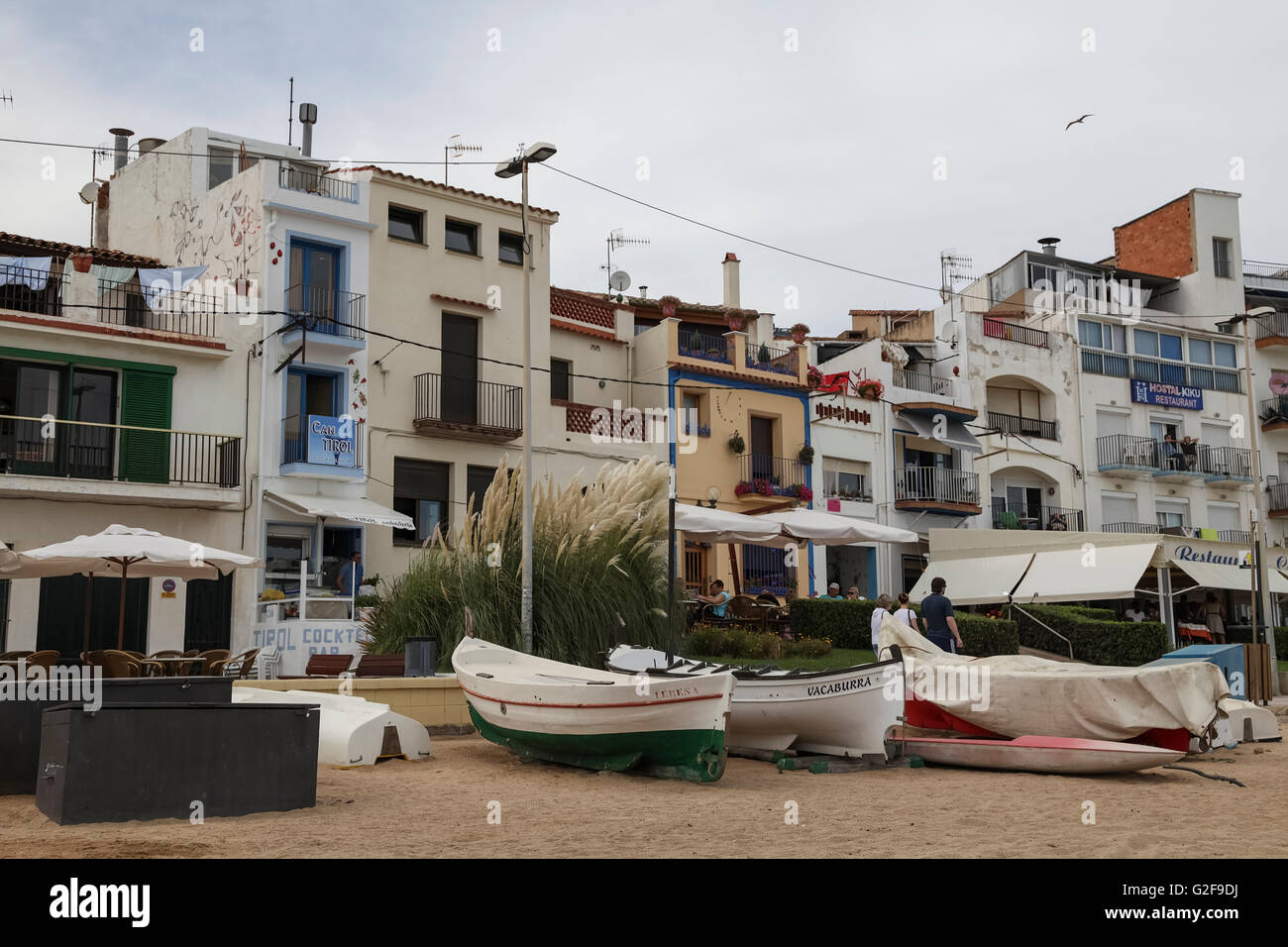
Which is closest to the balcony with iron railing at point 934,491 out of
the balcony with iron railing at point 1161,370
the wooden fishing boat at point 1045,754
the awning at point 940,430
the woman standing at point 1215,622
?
the awning at point 940,430

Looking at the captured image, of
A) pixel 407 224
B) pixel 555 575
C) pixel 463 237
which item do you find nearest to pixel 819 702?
pixel 555 575

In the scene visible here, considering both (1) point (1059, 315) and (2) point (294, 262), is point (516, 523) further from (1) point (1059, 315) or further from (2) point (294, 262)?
(1) point (1059, 315)

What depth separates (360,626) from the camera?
20.4m

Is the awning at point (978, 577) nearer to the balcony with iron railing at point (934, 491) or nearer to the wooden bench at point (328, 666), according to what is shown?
the balcony with iron railing at point (934, 491)

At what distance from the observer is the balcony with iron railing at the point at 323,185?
85.8 ft

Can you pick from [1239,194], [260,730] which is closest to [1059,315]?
[1239,194]

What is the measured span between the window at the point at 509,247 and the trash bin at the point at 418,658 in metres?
16.9

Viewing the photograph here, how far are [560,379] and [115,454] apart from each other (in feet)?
38.1

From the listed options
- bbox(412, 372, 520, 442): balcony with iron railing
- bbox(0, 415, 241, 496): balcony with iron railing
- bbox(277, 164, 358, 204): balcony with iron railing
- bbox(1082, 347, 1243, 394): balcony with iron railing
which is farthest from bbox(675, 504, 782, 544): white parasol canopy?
bbox(1082, 347, 1243, 394): balcony with iron railing

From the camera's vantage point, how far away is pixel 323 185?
87.5 ft

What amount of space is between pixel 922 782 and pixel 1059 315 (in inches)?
1252

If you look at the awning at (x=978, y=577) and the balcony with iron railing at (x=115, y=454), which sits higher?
the balcony with iron railing at (x=115, y=454)

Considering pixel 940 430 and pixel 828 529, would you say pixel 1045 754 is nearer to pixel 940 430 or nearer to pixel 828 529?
pixel 828 529

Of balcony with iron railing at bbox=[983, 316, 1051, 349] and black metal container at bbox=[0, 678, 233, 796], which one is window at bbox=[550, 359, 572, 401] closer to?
balcony with iron railing at bbox=[983, 316, 1051, 349]
